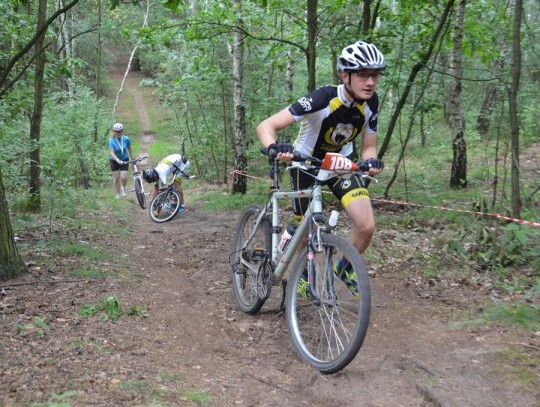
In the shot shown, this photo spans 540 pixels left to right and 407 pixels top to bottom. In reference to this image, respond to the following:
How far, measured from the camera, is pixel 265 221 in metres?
4.76

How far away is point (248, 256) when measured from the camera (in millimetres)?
5020

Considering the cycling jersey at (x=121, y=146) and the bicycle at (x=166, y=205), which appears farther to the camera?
the cycling jersey at (x=121, y=146)

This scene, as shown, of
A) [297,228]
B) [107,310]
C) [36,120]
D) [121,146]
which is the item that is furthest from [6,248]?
[121,146]

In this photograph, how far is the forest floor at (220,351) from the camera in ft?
9.44

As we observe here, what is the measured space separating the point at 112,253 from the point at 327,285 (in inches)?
169

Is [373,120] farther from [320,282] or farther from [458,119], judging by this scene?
[458,119]

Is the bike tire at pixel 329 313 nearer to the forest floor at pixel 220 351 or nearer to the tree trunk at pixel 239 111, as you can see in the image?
the forest floor at pixel 220 351

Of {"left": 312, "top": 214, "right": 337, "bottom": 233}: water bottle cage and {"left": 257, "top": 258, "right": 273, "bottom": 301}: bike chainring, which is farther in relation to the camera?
{"left": 257, "top": 258, "right": 273, "bottom": 301}: bike chainring

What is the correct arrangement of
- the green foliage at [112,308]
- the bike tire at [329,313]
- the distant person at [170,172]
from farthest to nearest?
the distant person at [170,172], the green foliage at [112,308], the bike tire at [329,313]

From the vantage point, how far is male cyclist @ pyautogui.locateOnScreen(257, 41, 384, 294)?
12.7ft

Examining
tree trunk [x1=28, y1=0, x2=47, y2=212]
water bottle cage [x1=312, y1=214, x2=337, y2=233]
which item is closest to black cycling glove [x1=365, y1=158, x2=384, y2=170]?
water bottle cage [x1=312, y1=214, x2=337, y2=233]

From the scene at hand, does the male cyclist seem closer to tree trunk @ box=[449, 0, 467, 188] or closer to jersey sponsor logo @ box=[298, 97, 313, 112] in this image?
jersey sponsor logo @ box=[298, 97, 313, 112]

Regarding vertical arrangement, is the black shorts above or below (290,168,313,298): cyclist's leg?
below

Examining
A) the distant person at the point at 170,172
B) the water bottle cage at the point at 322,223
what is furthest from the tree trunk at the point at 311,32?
the water bottle cage at the point at 322,223
